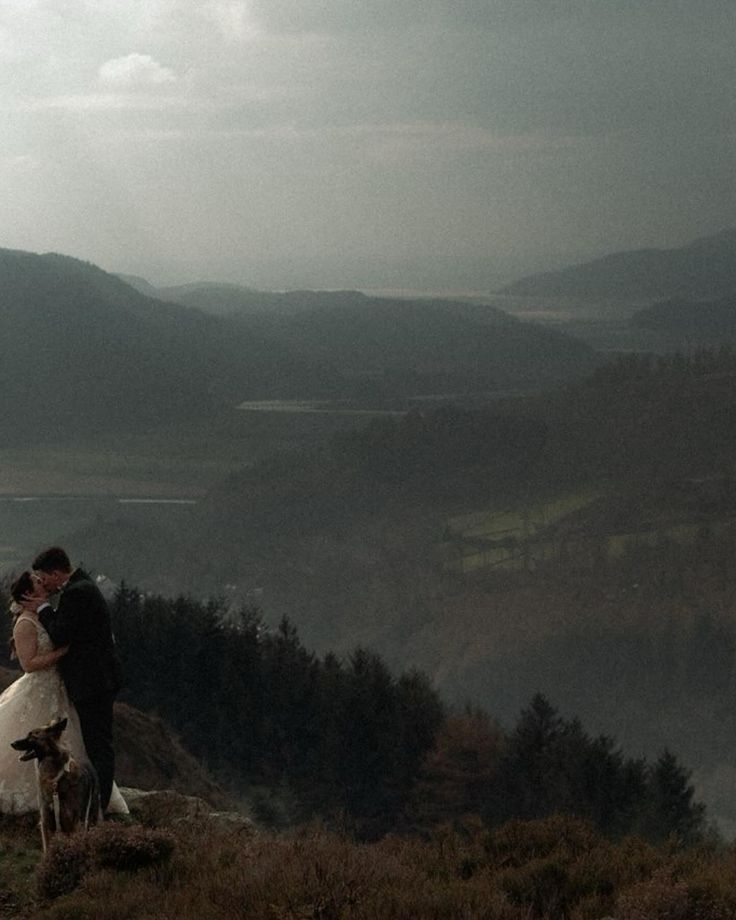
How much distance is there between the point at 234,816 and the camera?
48.1 ft

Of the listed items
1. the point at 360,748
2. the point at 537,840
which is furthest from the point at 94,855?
the point at 360,748

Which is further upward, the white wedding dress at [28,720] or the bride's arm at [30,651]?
the bride's arm at [30,651]

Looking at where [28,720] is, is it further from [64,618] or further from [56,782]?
[64,618]

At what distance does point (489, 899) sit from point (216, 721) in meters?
63.6

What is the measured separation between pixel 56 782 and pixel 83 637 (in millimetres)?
1325

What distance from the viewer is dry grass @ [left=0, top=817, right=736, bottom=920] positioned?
948cm

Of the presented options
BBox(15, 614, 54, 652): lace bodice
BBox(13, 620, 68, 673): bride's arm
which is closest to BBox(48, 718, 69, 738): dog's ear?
BBox(13, 620, 68, 673): bride's arm

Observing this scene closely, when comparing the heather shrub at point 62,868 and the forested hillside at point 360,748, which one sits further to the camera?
the forested hillside at point 360,748

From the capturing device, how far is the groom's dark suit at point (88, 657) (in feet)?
37.2

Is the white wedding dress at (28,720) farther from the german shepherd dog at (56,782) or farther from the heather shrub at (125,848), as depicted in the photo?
the heather shrub at (125,848)

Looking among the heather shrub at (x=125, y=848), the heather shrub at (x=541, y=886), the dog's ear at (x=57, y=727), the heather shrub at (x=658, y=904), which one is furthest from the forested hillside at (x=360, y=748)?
the heather shrub at (x=658, y=904)

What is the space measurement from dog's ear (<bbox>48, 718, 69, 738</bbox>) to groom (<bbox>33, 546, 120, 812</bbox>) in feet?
2.57

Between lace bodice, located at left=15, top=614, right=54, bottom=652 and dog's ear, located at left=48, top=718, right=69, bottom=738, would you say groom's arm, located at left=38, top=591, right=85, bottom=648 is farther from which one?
dog's ear, located at left=48, top=718, right=69, bottom=738

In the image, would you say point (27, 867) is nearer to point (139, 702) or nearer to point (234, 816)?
point (234, 816)
